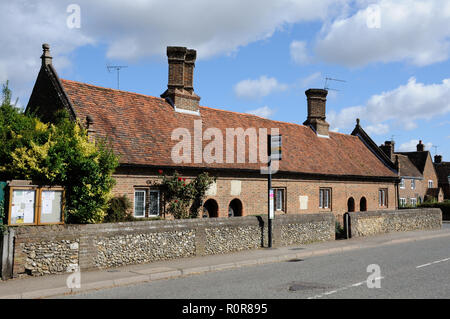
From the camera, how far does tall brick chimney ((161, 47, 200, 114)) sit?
2352cm

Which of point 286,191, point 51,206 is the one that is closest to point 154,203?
point 51,206

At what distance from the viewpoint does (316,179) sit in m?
26.9

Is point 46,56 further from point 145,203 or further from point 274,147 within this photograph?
point 274,147

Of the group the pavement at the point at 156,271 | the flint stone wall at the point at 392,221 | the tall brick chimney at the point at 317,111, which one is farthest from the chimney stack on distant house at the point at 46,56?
the tall brick chimney at the point at 317,111

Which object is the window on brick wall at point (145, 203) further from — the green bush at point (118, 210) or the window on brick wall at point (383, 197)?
the window on brick wall at point (383, 197)

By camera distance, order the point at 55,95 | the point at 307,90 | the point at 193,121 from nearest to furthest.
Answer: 1. the point at 55,95
2. the point at 193,121
3. the point at 307,90

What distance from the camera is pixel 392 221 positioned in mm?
25422

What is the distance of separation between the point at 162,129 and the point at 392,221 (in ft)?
49.0

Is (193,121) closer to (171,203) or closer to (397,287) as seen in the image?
(171,203)

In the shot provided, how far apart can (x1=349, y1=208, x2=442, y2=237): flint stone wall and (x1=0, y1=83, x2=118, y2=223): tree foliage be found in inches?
546

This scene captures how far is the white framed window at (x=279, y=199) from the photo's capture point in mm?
24423

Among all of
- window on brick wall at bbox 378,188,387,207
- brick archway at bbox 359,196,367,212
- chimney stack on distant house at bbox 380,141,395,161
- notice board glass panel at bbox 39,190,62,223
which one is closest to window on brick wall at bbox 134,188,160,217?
notice board glass panel at bbox 39,190,62,223
